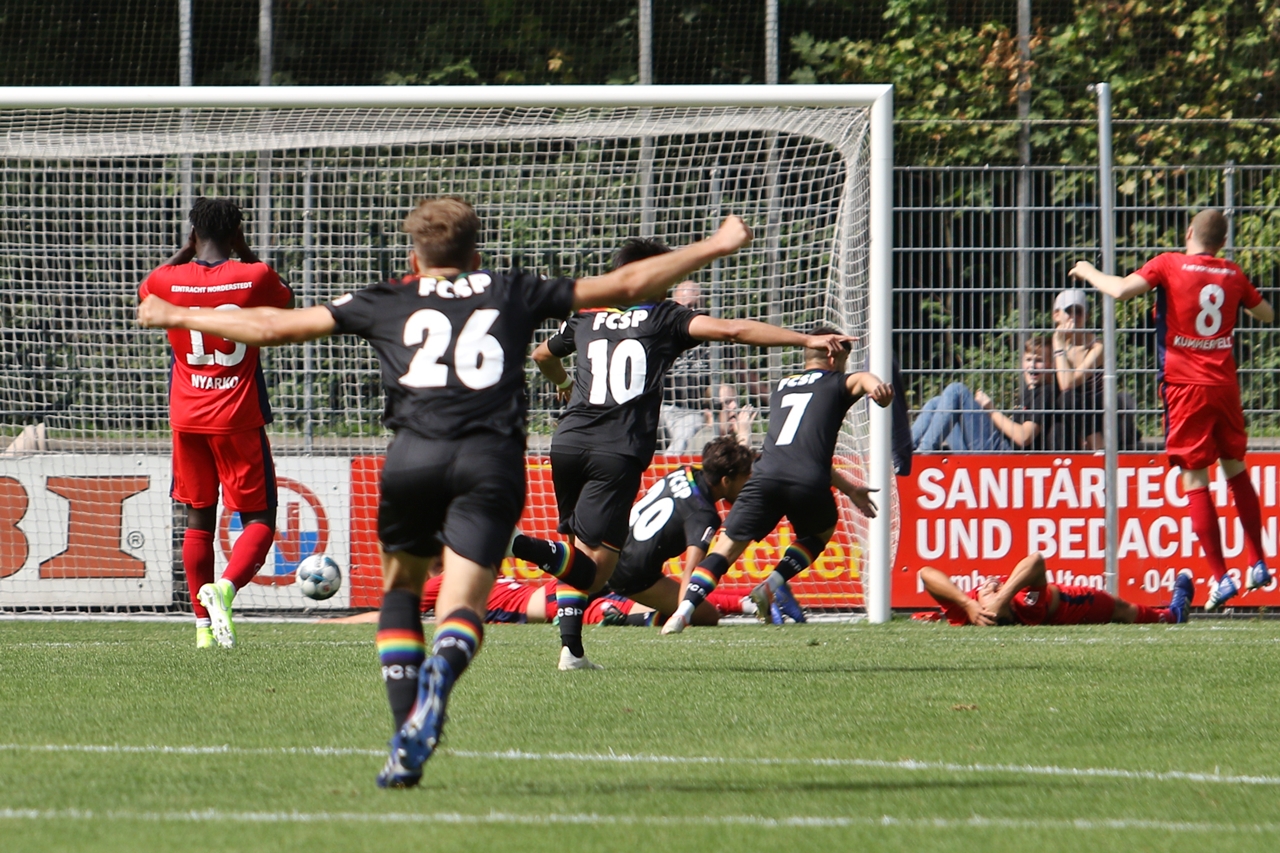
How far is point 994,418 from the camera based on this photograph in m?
11.2

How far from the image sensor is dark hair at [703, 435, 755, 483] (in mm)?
10164

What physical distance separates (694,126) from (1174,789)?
722 cm

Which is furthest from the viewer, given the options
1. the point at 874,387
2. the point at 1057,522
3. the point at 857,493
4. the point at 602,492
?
the point at 1057,522

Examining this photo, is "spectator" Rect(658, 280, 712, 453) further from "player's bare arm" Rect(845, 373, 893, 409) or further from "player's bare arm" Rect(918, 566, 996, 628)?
"player's bare arm" Rect(845, 373, 893, 409)

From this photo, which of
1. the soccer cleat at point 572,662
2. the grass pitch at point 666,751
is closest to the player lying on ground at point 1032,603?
the grass pitch at point 666,751

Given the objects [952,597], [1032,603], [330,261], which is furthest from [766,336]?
[330,261]

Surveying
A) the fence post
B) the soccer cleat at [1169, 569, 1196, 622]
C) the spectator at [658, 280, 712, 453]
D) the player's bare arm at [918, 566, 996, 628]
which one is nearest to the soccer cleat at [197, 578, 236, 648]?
the spectator at [658, 280, 712, 453]

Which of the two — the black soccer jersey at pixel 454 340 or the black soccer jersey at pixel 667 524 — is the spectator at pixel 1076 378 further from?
the black soccer jersey at pixel 454 340

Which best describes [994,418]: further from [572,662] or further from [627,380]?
[572,662]

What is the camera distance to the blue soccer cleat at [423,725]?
393cm

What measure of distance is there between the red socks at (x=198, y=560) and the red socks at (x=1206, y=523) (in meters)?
5.94

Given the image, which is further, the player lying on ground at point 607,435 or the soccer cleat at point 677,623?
the soccer cleat at point 677,623

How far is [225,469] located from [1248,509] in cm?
619

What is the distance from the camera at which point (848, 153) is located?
1073 centimetres
